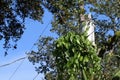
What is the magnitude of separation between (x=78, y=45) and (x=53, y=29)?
68.3 ft

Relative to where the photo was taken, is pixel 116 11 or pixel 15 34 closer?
pixel 15 34

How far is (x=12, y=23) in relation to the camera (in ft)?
53.3

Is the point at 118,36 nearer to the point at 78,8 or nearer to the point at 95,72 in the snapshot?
the point at 95,72

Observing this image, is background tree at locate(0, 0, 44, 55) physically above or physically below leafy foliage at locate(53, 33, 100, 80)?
above

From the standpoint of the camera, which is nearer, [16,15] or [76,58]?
[76,58]

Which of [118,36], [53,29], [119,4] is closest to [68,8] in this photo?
[118,36]

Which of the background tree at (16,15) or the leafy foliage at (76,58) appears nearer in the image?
the leafy foliage at (76,58)

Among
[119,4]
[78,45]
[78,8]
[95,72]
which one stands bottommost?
[95,72]

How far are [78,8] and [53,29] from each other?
47.5 feet

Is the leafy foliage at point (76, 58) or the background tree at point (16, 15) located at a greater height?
the background tree at point (16, 15)

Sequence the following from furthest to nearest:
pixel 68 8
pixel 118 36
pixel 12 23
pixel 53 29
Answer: pixel 53 29, pixel 12 23, pixel 68 8, pixel 118 36

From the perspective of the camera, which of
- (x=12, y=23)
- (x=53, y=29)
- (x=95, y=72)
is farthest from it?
(x=53, y=29)

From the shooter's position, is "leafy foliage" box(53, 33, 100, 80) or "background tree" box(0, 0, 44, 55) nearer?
"leafy foliage" box(53, 33, 100, 80)

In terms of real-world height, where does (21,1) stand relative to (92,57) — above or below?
above
